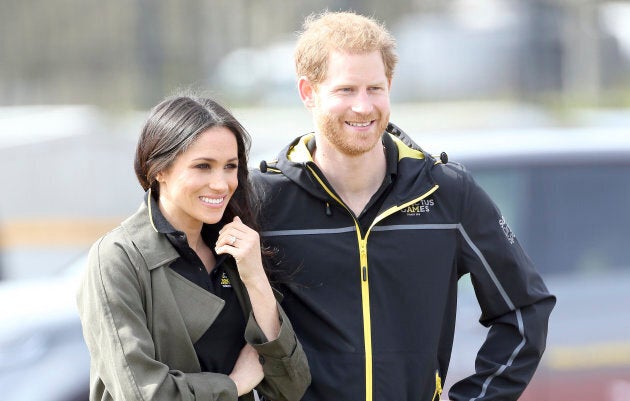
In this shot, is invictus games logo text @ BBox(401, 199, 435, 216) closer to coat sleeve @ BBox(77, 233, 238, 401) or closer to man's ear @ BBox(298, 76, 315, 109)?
man's ear @ BBox(298, 76, 315, 109)

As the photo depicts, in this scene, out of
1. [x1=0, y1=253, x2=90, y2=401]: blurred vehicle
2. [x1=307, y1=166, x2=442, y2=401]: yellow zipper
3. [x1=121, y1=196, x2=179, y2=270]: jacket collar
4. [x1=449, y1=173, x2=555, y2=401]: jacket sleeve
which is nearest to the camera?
[x1=121, y1=196, x2=179, y2=270]: jacket collar

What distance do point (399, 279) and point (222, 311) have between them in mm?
523

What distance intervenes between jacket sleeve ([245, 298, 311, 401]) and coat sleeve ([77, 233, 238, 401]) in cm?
16

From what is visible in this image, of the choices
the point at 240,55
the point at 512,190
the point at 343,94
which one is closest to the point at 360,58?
the point at 343,94

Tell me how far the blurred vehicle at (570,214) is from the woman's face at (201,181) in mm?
2078

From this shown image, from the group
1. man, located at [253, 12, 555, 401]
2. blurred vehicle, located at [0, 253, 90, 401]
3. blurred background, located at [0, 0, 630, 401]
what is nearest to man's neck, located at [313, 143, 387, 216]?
man, located at [253, 12, 555, 401]

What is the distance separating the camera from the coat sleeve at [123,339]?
8.42 feet

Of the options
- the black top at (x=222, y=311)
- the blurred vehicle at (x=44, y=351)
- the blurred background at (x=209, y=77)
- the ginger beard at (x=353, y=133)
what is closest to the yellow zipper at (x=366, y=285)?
the ginger beard at (x=353, y=133)

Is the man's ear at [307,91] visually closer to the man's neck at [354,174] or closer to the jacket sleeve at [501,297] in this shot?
the man's neck at [354,174]

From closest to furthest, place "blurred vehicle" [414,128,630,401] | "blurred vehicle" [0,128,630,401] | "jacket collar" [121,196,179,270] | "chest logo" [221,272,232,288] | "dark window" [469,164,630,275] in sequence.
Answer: "jacket collar" [121,196,179,270]
"chest logo" [221,272,232,288]
"blurred vehicle" [0,128,630,401]
"blurred vehicle" [414,128,630,401]
"dark window" [469,164,630,275]

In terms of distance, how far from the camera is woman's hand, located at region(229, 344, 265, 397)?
277 cm

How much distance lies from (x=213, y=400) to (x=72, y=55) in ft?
47.9

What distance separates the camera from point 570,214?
493 centimetres

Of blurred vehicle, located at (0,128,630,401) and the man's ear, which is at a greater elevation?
the man's ear
